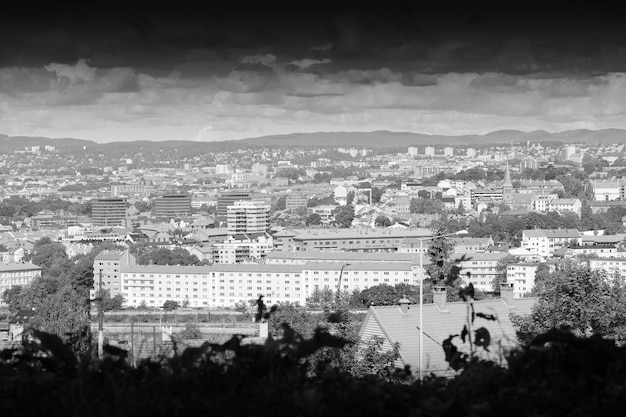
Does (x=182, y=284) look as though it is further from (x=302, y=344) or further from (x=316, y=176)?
(x=316, y=176)

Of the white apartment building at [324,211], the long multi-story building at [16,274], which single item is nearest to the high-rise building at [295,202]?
the white apartment building at [324,211]

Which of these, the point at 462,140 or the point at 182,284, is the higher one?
the point at 462,140

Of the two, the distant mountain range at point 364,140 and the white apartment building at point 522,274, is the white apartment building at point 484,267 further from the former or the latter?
the distant mountain range at point 364,140

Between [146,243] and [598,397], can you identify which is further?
[146,243]

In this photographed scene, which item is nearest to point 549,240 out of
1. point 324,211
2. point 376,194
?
point 324,211

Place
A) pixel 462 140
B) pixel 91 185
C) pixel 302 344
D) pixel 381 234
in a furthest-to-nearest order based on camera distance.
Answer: pixel 462 140
pixel 91 185
pixel 381 234
pixel 302 344

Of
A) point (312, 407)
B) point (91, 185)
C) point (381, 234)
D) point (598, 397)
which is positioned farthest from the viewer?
point (91, 185)

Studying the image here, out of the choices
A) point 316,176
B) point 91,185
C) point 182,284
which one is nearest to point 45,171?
point 91,185
